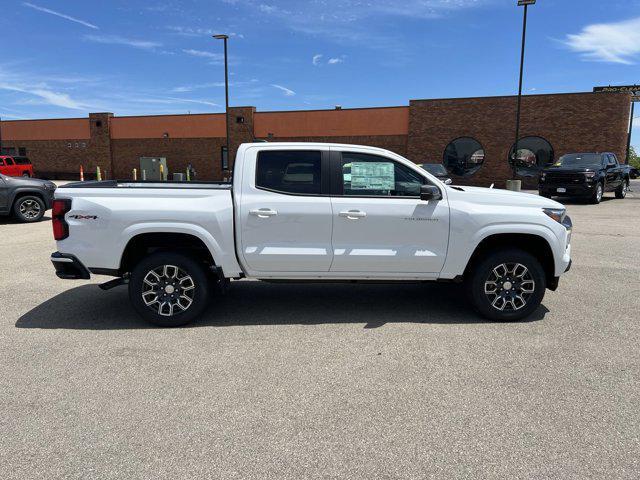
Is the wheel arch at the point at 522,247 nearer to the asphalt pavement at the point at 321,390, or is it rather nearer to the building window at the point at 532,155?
the asphalt pavement at the point at 321,390

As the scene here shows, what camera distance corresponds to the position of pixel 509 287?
5.05 metres

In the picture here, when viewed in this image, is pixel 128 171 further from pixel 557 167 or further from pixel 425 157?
pixel 557 167

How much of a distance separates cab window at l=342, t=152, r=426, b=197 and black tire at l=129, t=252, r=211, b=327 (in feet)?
5.97

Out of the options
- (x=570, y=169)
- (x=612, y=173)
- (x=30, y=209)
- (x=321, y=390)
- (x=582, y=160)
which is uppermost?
(x=582, y=160)

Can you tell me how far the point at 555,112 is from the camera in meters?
28.6

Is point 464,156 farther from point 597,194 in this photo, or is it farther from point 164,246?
point 164,246

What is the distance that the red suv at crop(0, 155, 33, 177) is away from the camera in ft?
96.2

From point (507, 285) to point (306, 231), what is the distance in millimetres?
2218

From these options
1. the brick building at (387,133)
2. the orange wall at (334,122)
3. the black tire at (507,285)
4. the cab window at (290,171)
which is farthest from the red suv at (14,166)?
the black tire at (507,285)

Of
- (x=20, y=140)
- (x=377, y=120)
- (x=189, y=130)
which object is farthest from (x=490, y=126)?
(x=20, y=140)

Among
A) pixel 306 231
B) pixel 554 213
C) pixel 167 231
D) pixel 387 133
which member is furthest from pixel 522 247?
pixel 387 133

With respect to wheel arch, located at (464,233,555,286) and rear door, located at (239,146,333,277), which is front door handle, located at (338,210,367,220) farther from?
wheel arch, located at (464,233,555,286)

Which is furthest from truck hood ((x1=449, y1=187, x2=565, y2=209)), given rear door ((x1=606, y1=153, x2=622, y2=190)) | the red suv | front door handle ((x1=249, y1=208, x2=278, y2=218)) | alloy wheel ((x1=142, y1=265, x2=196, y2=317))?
the red suv

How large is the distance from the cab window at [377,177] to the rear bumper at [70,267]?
2807mm
